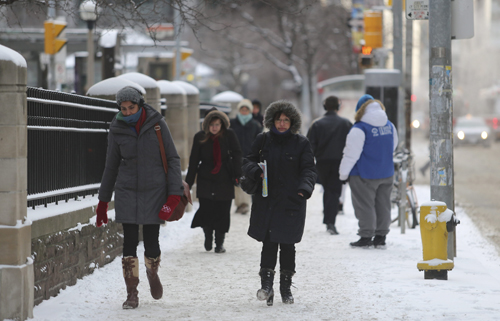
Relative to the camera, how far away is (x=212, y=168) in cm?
980

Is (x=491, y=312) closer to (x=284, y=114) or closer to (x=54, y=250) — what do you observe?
(x=284, y=114)

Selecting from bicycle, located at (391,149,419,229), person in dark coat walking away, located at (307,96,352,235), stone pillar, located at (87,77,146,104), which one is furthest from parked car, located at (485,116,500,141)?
stone pillar, located at (87,77,146,104)

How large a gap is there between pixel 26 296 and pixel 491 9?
106654mm

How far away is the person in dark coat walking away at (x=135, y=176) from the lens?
6449 mm

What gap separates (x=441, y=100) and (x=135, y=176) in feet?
10.8

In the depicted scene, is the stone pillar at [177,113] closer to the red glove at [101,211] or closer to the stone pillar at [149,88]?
the stone pillar at [149,88]

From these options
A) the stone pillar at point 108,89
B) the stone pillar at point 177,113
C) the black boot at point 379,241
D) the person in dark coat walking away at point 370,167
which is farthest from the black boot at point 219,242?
the stone pillar at point 177,113

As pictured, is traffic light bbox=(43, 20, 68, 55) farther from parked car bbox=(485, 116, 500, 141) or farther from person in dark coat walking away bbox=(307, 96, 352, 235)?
parked car bbox=(485, 116, 500, 141)

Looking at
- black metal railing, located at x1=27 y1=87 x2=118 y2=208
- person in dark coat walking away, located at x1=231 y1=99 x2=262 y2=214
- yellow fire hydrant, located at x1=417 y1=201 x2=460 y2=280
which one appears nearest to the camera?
black metal railing, located at x1=27 y1=87 x2=118 y2=208

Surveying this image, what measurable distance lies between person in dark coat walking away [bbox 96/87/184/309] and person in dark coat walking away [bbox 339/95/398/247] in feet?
12.1

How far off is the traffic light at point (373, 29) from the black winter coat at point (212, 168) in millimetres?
8696

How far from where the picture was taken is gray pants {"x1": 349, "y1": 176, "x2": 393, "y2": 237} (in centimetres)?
980

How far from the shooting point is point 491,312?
6.20 m

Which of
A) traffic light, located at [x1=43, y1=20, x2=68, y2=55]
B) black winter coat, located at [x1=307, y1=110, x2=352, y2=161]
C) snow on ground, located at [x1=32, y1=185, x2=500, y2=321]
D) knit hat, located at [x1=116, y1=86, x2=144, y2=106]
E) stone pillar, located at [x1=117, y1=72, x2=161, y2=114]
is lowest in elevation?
snow on ground, located at [x1=32, y1=185, x2=500, y2=321]
